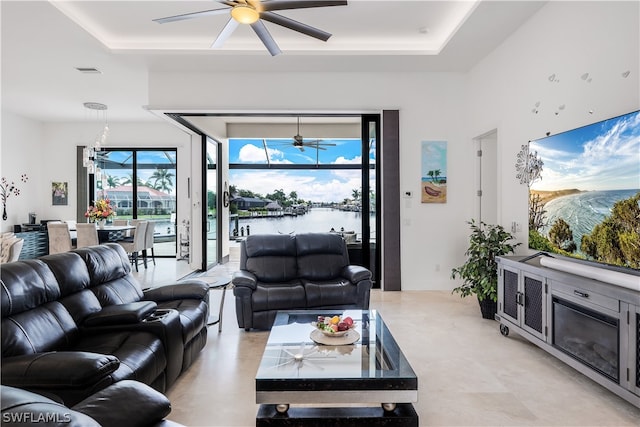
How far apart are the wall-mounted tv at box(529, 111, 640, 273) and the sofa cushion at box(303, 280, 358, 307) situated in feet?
6.36

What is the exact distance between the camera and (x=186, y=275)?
6785 mm

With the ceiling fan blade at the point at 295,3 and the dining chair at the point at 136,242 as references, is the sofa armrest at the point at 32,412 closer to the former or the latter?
the ceiling fan blade at the point at 295,3

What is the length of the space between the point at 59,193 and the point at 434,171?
8272 mm

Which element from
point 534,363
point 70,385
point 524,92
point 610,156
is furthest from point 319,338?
point 524,92

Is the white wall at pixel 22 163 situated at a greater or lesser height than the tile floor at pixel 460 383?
greater

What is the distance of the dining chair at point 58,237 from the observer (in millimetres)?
6230

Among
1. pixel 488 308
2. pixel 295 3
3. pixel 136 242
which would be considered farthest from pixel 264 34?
pixel 136 242

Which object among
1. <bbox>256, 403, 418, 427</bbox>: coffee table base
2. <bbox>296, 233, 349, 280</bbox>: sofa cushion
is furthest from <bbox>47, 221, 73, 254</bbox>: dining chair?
<bbox>256, 403, 418, 427</bbox>: coffee table base

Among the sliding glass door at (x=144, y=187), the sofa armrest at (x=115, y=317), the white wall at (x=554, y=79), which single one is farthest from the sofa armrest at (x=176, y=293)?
the sliding glass door at (x=144, y=187)

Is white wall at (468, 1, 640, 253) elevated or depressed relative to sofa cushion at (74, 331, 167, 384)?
elevated

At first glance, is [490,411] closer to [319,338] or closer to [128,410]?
[319,338]

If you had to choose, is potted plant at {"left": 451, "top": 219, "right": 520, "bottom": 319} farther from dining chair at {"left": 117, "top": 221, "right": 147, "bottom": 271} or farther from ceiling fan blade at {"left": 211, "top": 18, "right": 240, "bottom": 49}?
dining chair at {"left": 117, "top": 221, "right": 147, "bottom": 271}

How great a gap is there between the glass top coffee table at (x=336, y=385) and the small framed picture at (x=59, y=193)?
27.2ft

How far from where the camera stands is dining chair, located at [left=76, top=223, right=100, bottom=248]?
6.23m
